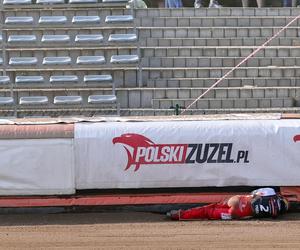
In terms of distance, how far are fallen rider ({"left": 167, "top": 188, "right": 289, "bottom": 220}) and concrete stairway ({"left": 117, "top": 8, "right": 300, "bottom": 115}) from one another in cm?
741

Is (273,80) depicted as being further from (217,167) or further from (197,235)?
(197,235)

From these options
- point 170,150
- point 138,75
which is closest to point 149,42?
point 138,75

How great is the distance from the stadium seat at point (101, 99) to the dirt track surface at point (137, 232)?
787cm

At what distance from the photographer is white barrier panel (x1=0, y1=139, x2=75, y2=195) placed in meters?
10.5

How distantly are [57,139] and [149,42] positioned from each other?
10.6 m

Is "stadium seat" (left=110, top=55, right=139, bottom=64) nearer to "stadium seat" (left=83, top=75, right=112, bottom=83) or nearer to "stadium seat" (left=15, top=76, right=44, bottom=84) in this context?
"stadium seat" (left=83, top=75, right=112, bottom=83)

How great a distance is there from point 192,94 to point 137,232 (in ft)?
30.8

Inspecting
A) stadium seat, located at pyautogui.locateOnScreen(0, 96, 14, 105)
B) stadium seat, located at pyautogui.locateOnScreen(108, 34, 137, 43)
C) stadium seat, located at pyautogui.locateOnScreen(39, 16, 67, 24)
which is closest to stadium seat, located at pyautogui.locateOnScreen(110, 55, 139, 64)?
stadium seat, located at pyautogui.locateOnScreen(108, 34, 137, 43)

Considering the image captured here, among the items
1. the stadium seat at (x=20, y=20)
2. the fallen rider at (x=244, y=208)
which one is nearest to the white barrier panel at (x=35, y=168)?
the fallen rider at (x=244, y=208)

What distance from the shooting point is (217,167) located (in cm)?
1051

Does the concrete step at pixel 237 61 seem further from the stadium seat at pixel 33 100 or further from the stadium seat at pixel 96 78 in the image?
the stadium seat at pixel 33 100

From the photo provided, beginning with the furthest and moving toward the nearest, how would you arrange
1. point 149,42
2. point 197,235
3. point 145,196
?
point 149,42
point 145,196
point 197,235

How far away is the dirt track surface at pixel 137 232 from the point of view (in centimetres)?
858

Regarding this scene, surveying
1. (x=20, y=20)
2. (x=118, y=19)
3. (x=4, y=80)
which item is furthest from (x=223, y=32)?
(x=4, y=80)
